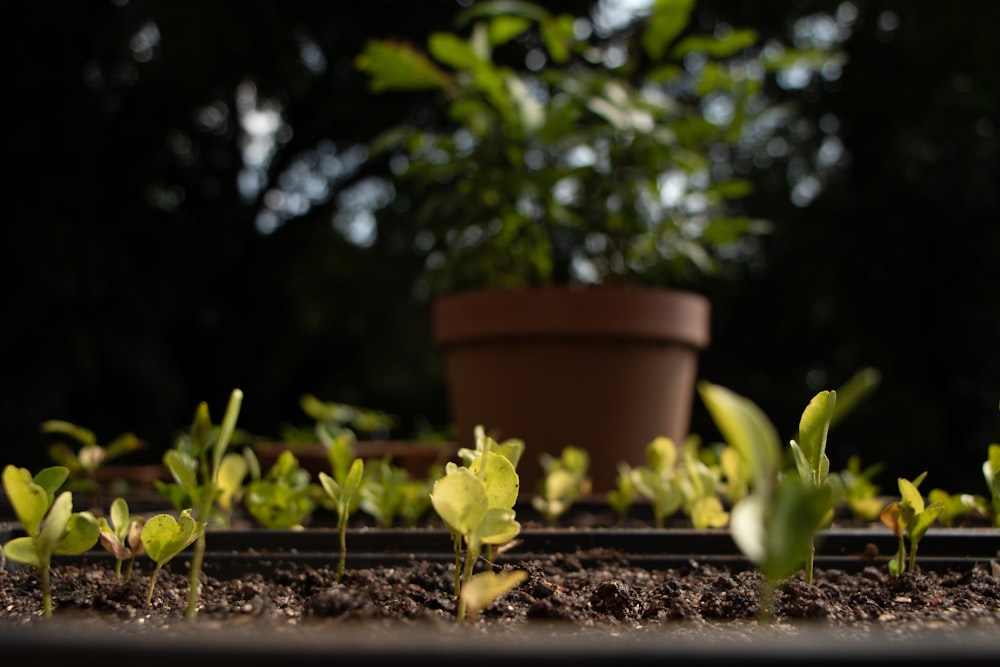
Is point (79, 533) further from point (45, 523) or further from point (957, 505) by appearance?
point (957, 505)

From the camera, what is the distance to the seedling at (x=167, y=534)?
460mm

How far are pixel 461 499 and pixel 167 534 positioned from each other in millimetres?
186

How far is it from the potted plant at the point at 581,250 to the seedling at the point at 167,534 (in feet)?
2.49

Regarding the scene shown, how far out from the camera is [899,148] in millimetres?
3355

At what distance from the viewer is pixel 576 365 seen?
1.20m

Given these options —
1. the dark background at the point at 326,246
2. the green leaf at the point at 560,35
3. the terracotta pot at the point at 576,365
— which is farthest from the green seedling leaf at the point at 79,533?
the dark background at the point at 326,246

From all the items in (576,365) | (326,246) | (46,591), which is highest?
(326,246)

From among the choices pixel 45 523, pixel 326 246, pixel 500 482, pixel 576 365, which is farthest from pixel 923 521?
pixel 326 246

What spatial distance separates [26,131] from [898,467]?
11.3 ft

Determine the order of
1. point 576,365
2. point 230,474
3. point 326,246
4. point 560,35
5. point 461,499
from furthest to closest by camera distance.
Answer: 1. point 326,246
2. point 560,35
3. point 576,365
4. point 230,474
5. point 461,499

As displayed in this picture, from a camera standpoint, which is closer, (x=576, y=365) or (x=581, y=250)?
(x=576, y=365)

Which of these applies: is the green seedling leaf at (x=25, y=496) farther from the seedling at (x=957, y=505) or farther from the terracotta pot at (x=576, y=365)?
the terracotta pot at (x=576, y=365)

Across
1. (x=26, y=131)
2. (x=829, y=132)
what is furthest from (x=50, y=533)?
(x=829, y=132)

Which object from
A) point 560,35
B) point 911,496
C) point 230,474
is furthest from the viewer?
point 560,35
